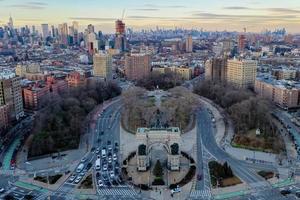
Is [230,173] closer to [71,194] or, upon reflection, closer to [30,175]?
[71,194]

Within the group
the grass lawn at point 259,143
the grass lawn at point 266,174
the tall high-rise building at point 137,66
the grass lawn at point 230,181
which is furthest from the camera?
the tall high-rise building at point 137,66

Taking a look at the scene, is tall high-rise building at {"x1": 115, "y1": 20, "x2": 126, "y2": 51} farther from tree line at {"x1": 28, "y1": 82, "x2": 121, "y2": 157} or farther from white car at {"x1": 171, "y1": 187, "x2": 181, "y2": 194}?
white car at {"x1": 171, "y1": 187, "x2": 181, "y2": 194}

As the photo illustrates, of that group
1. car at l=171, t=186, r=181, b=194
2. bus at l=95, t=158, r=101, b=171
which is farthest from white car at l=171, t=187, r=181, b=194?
bus at l=95, t=158, r=101, b=171

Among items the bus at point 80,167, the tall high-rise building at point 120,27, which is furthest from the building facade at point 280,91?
the tall high-rise building at point 120,27

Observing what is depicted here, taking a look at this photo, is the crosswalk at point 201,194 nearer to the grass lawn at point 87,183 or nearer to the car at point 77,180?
the grass lawn at point 87,183

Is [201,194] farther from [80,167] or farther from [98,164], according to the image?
[80,167]
